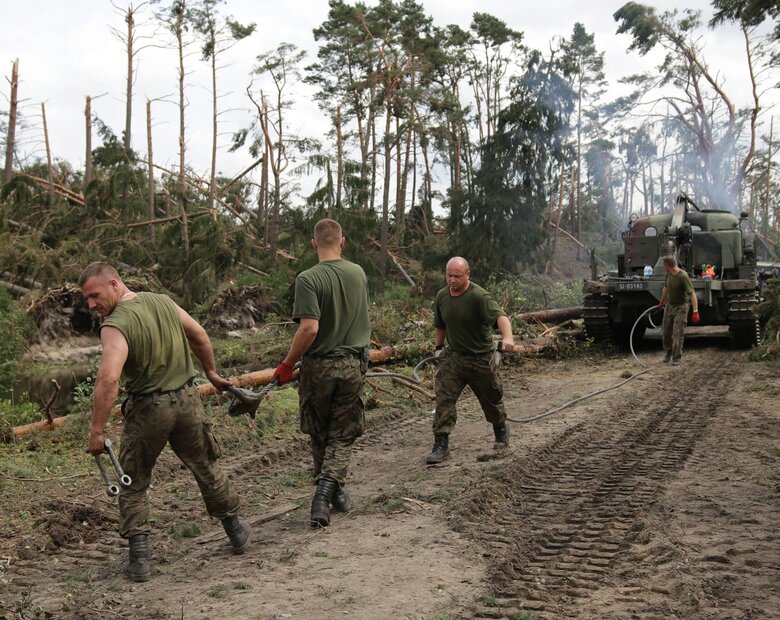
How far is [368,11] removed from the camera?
29.7 metres

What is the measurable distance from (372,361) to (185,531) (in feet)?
24.5

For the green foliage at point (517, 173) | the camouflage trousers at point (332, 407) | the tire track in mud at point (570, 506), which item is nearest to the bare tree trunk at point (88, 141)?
the green foliage at point (517, 173)

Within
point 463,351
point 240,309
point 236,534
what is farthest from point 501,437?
point 240,309

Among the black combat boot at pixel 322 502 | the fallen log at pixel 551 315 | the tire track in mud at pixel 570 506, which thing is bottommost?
the tire track in mud at pixel 570 506

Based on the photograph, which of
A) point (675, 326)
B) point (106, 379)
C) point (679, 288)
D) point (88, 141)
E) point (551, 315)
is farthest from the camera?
point (88, 141)

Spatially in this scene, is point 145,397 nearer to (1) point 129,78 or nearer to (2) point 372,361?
(2) point 372,361

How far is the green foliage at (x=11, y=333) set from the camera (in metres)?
12.9

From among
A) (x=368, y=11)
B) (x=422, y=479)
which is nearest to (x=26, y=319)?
(x=422, y=479)

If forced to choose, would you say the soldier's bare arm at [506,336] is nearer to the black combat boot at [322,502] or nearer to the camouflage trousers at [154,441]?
the black combat boot at [322,502]

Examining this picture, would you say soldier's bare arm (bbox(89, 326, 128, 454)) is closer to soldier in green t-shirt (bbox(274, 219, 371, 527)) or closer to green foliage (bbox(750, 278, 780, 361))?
soldier in green t-shirt (bbox(274, 219, 371, 527))

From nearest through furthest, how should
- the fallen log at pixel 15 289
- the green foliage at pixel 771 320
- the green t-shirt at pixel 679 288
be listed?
the green foliage at pixel 771 320 → the green t-shirt at pixel 679 288 → the fallen log at pixel 15 289

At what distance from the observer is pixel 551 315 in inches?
735

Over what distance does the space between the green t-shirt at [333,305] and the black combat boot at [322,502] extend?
85 cm

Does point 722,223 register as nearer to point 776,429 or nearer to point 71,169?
point 776,429
